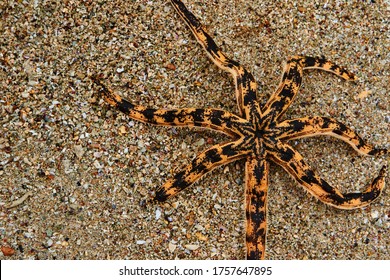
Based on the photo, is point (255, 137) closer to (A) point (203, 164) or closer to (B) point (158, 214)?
(A) point (203, 164)

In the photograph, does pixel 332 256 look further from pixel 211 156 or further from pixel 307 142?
pixel 211 156

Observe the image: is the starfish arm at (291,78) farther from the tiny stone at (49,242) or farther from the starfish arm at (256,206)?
the tiny stone at (49,242)

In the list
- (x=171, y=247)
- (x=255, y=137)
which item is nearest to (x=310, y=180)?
(x=255, y=137)

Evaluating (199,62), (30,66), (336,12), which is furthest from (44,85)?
(336,12)

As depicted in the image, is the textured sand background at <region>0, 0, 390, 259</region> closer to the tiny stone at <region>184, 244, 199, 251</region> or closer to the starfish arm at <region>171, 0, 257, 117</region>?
the tiny stone at <region>184, 244, 199, 251</region>

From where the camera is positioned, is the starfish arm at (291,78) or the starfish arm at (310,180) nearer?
the starfish arm at (310,180)

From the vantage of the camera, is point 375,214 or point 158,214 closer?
point 158,214

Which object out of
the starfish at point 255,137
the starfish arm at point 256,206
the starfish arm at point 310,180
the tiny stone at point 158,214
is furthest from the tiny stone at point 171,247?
the starfish arm at point 310,180
